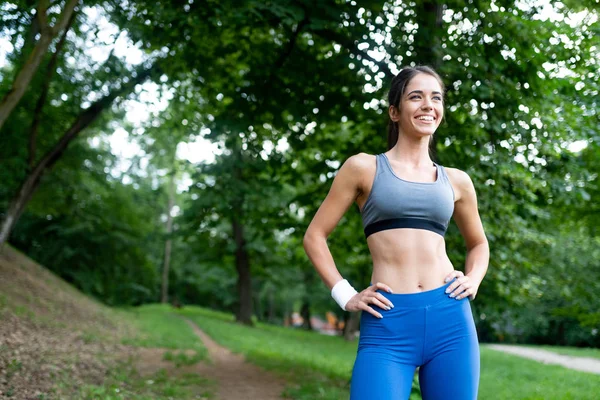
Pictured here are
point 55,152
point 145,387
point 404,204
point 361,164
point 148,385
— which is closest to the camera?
point 404,204

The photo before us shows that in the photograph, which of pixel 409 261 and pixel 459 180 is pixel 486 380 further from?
pixel 409 261

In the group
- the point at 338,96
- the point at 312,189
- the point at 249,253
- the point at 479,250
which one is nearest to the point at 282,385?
the point at 312,189

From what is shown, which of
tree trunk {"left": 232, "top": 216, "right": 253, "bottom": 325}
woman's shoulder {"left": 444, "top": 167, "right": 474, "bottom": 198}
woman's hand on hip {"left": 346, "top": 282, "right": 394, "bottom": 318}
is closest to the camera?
woman's hand on hip {"left": 346, "top": 282, "right": 394, "bottom": 318}

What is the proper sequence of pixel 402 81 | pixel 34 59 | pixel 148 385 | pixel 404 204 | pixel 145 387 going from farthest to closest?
pixel 148 385 → pixel 145 387 → pixel 34 59 → pixel 402 81 → pixel 404 204

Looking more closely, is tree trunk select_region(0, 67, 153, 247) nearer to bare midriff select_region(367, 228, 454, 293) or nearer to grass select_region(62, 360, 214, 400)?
grass select_region(62, 360, 214, 400)

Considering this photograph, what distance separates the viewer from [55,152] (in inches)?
550

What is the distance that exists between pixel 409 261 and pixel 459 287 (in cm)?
23

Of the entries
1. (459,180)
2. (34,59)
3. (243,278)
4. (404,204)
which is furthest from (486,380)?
(243,278)

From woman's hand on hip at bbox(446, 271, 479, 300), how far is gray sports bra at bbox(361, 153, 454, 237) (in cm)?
20

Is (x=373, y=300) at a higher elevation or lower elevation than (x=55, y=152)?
lower

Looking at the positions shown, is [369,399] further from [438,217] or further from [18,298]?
[18,298]

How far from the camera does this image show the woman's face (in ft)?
9.23

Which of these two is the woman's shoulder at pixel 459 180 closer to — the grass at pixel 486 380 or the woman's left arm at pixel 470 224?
the woman's left arm at pixel 470 224

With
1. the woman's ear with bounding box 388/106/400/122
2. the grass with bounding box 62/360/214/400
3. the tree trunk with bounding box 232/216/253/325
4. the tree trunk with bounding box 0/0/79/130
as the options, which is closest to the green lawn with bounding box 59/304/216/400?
the grass with bounding box 62/360/214/400
